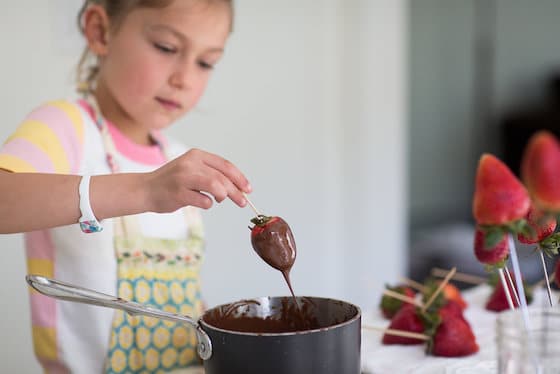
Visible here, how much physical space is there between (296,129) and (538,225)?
1.89 m

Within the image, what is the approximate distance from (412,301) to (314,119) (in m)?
1.61

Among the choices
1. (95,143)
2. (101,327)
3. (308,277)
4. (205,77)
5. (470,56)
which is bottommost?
(308,277)

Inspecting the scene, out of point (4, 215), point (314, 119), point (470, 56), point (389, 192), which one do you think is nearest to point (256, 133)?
point (314, 119)

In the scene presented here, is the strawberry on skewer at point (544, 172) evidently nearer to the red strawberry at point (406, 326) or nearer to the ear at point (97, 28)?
the red strawberry at point (406, 326)

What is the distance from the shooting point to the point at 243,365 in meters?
0.73

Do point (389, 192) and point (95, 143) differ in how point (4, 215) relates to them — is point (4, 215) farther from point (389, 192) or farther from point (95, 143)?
point (389, 192)

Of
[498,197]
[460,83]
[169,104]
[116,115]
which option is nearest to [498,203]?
[498,197]

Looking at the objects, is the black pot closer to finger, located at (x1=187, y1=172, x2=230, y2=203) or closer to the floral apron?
finger, located at (x1=187, y1=172, x2=230, y2=203)

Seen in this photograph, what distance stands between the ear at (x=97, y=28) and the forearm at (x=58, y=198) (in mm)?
440

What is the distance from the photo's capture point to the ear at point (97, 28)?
4.19 ft

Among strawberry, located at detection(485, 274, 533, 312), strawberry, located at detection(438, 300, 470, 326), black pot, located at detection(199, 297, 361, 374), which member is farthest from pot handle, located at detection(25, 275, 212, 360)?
strawberry, located at detection(485, 274, 533, 312)

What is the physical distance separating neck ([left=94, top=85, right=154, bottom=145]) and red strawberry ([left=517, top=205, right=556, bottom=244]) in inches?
30.1

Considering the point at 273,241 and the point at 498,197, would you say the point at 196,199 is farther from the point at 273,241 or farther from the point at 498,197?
the point at 498,197

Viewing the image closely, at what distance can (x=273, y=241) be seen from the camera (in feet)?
2.76
